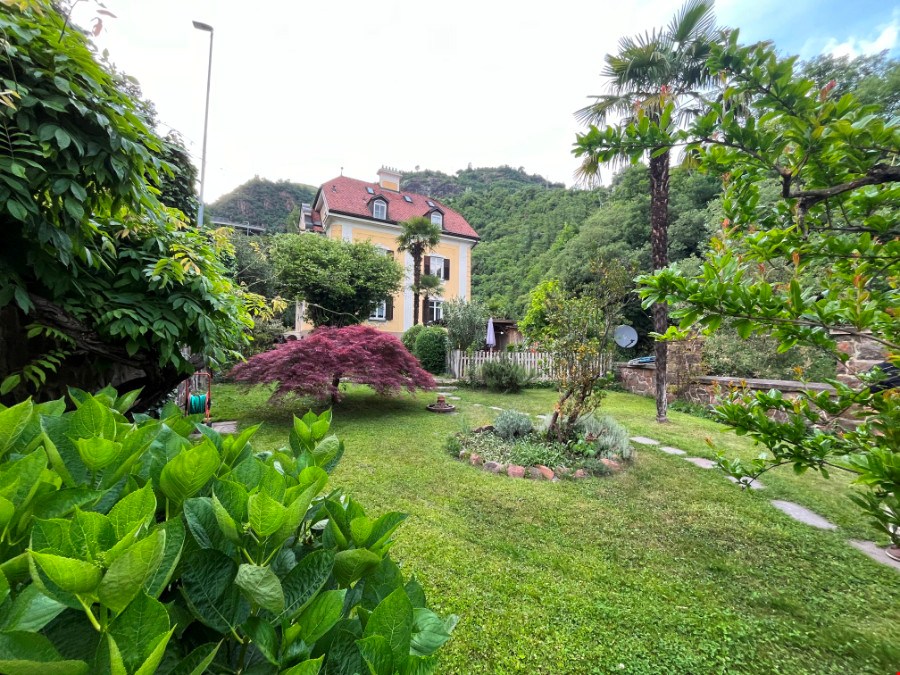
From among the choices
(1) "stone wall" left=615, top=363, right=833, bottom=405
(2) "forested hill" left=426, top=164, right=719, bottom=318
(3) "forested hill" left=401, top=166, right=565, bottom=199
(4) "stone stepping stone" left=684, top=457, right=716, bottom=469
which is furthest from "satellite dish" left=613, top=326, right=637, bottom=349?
(3) "forested hill" left=401, top=166, right=565, bottom=199

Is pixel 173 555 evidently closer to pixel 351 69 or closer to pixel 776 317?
pixel 776 317

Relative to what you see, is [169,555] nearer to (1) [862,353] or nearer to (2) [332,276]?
(1) [862,353]

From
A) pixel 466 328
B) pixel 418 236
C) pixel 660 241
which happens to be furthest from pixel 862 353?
pixel 418 236

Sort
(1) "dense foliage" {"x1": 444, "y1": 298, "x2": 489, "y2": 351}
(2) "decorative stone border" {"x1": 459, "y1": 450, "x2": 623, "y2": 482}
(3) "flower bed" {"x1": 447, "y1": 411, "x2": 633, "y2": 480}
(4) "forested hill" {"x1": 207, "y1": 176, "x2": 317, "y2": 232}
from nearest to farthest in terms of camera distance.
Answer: (2) "decorative stone border" {"x1": 459, "y1": 450, "x2": 623, "y2": 482} → (3) "flower bed" {"x1": 447, "y1": 411, "x2": 633, "y2": 480} → (1) "dense foliage" {"x1": 444, "y1": 298, "x2": 489, "y2": 351} → (4) "forested hill" {"x1": 207, "y1": 176, "x2": 317, "y2": 232}

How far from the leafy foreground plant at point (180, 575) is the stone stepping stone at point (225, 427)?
4841 mm

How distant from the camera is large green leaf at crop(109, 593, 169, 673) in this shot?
0.32 metres

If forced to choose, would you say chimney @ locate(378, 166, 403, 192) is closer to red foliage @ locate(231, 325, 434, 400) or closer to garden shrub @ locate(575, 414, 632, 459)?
red foliage @ locate(231, 325, 434, 400)

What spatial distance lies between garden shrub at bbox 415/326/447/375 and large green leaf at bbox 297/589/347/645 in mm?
10694

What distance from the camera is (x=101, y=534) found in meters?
0.39

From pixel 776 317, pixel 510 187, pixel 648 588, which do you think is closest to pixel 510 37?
pixel 776 317

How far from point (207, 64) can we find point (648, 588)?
34.1 ft

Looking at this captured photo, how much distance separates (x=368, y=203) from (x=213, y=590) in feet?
62.6

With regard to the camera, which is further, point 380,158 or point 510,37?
point 380,158

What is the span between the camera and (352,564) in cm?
54
